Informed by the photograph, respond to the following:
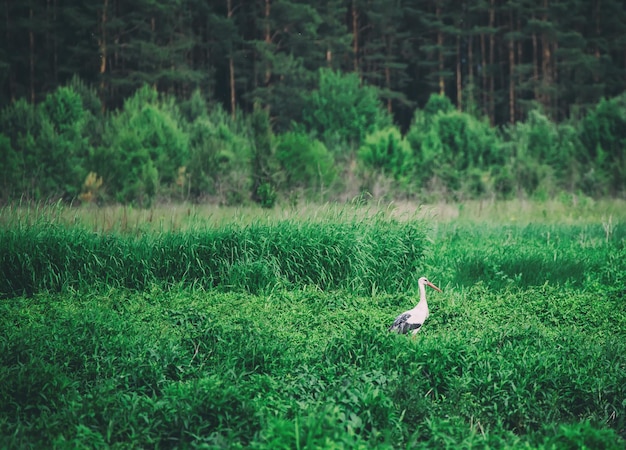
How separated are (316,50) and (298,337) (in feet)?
94.2

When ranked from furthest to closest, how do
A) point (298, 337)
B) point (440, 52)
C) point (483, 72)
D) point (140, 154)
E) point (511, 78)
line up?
point (483, 72) < point (440, 52) < point (511, 78) < point (140, 154) < point (298, 337)

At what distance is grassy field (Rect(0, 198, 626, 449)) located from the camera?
4922 mm

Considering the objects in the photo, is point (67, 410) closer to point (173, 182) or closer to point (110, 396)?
point (110, 396)

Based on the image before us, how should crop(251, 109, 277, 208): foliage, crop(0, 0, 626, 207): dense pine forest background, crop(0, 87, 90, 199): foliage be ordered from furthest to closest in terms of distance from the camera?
1. crop(0, 0, 626, 207): dense pine forest background
2. crop(0, 87, 90, 199): foliage
3. crop(251, 109, 277, 208): foliage

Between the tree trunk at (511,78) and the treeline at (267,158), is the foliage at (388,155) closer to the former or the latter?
the treeline at (267,158)

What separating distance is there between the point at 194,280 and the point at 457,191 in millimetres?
14799

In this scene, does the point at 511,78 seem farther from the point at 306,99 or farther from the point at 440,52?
the point at 306,99

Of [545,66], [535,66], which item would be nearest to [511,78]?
[535,66]

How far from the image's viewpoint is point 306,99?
30.8 meters

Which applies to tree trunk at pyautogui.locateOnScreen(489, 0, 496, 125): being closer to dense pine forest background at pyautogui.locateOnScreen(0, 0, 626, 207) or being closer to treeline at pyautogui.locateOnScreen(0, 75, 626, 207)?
dense pine forest background at pyautogui.locateOnScreen(0, 0, 626, 207)

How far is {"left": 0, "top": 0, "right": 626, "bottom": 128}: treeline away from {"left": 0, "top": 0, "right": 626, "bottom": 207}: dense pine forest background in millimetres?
99

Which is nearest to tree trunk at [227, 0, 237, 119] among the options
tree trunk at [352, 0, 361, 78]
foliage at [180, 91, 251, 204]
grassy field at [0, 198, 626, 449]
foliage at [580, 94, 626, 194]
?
tree trunk at [352, 0, 361, 78]

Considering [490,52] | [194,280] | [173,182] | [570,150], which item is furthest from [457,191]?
[490,52]

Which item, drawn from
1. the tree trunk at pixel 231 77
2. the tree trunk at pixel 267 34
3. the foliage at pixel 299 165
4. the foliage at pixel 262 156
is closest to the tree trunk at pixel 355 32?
the tree trunk at pixel 267 34
